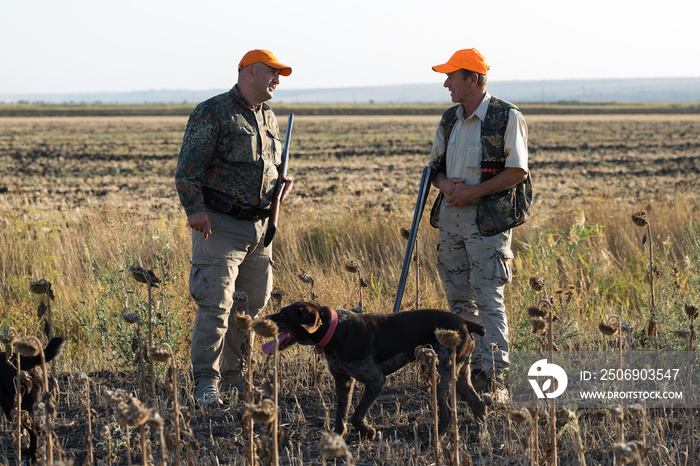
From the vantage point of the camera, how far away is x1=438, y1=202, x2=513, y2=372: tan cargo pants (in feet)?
16.0

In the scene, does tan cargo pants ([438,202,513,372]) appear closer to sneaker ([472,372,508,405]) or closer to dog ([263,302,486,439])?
sneaker ([472,372,508,405])

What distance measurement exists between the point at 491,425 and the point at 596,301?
9.79 ft

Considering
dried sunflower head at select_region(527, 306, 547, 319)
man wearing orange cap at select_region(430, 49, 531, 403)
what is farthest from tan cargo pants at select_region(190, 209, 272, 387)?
dried sunflower head at select_region(527, 306, 547, 319)

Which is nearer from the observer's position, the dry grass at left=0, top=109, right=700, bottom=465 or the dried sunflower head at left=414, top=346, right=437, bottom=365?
the dried sunflower head at left=414, top=346, right=437, bottom=365

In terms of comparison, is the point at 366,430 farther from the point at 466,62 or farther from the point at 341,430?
the point at 466,62

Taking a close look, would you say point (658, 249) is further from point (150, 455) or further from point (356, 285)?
point (150, 455)

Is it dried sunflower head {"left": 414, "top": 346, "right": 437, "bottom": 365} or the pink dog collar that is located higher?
dried sunflower head {"left": 414, "top": 346, "right": 437, "bottom": 365}

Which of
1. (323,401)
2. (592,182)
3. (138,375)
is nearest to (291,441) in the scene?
(323,401)

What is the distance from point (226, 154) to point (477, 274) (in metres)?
1.92

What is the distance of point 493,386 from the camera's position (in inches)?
184

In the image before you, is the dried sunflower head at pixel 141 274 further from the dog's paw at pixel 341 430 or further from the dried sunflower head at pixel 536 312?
the dried sunflower head at pixel 536 312

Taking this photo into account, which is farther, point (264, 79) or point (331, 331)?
point (264, 79)

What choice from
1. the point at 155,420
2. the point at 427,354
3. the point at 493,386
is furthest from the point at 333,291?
the point at 155,420

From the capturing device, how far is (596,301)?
6871 mm
